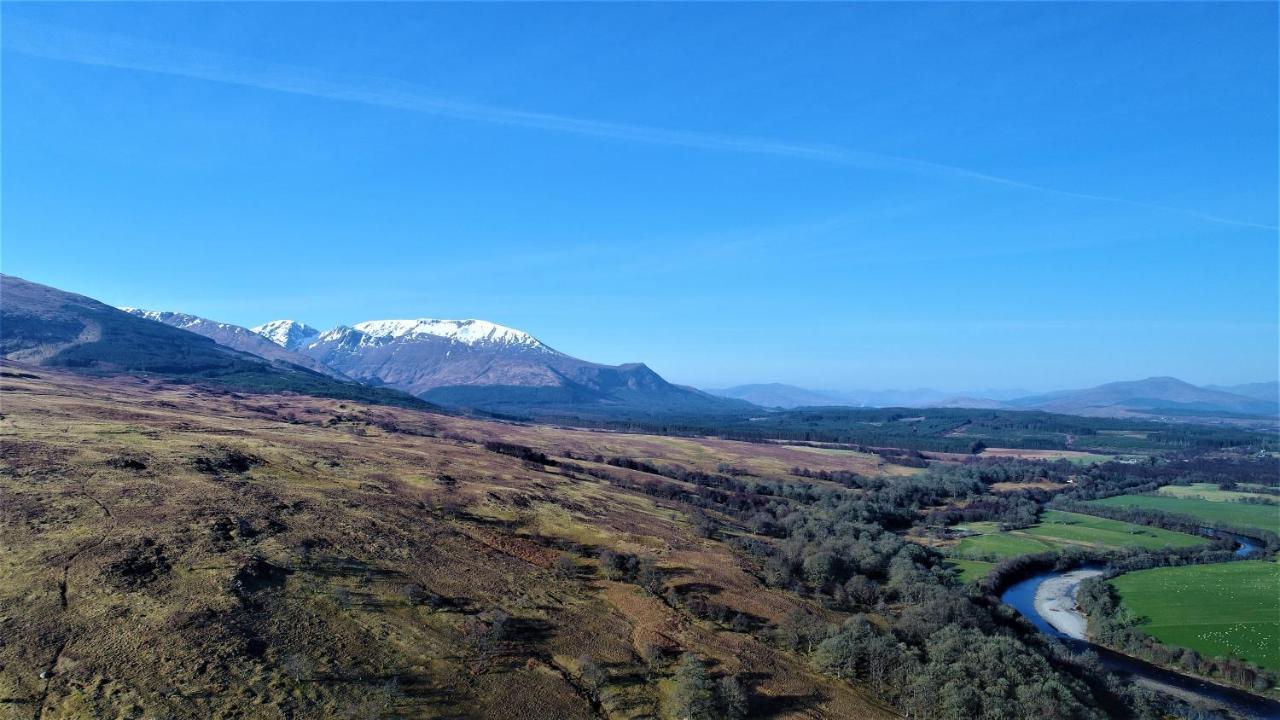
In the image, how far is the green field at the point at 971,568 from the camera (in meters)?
91.2

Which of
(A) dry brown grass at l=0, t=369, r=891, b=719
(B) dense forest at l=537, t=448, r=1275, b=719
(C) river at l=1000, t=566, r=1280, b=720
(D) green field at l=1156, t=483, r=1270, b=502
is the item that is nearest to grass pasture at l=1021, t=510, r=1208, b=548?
(B) dense forest at l=537, t=448, r=1275, b=719

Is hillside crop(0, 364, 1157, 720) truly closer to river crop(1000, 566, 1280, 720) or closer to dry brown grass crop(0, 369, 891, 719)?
dry brown grass crop(0, 369, 891, 719)

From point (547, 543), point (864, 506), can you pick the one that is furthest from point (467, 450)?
point (864, 506)

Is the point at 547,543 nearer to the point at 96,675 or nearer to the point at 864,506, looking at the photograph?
the point at 96,675

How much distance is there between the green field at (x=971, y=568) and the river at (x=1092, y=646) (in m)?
3.76

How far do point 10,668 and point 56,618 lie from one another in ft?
16.9

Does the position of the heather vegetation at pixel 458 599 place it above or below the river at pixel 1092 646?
above

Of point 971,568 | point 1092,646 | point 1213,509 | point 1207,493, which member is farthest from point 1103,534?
point 1207,493

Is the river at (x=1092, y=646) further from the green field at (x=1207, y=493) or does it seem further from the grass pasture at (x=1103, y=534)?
the green field at (x=1207, y=493)

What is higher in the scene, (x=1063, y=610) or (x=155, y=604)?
(x=155, y=604)

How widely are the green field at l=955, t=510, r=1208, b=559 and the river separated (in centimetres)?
842

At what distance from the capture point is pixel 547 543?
2724 inches

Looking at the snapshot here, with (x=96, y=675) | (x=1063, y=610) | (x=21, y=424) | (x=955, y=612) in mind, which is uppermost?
(x=21, y=424)

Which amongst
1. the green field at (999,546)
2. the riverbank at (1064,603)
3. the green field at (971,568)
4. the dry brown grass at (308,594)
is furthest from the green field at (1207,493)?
the dry brown grass at (308,594)
